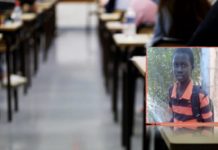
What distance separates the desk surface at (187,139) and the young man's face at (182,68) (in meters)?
0.16

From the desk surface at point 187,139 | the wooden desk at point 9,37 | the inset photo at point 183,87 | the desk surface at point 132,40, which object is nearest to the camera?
the desk surface at point 187,139

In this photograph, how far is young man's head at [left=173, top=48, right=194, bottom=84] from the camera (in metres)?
1.40

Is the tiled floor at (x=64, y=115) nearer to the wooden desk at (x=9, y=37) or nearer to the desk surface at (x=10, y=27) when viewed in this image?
the wooden desk at (x=9, y=37)

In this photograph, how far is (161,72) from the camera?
141cm

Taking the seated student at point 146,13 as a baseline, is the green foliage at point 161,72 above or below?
above

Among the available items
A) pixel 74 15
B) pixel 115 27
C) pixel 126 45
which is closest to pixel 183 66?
pixel 126 45

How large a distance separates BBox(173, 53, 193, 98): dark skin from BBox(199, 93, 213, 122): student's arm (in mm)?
61

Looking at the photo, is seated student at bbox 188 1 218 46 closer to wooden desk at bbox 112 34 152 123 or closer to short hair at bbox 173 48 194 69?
short hair at bbox 173 48 194 69

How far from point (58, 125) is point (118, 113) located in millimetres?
636

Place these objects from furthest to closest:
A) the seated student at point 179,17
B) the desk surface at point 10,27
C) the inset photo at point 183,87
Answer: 1. the desk surface at point 10,27
2. the seated student at point 179,17
3. the inset photo at point 183,87

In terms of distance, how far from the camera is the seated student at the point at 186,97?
1393 mm

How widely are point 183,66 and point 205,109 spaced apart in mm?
148

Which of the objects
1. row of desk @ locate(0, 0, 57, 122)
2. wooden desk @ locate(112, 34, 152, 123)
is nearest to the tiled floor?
row of desk @ locate(0, 0, 57, 122)

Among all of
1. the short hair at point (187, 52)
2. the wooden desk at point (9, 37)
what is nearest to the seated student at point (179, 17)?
the short hair at point (187, 52)
